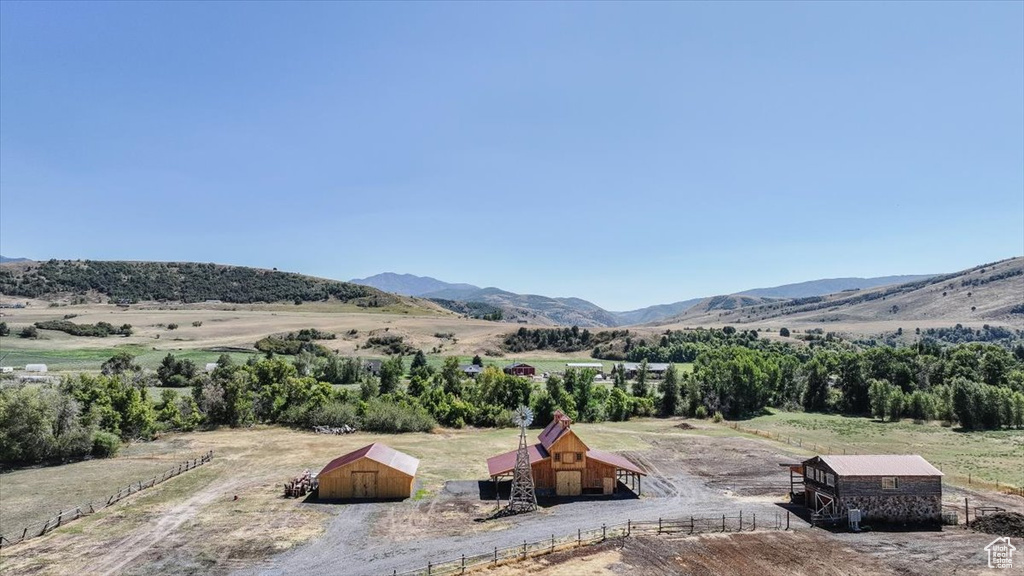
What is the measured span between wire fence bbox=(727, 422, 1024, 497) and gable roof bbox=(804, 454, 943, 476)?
10.6 m

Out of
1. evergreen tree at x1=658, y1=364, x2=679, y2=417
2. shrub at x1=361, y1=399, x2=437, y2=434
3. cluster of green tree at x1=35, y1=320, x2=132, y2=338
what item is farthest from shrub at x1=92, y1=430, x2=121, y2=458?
cluster of green tree at x1=35, y1=320, x2=132, y2=338

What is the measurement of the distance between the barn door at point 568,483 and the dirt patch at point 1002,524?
81.5 ft

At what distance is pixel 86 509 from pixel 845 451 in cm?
6635

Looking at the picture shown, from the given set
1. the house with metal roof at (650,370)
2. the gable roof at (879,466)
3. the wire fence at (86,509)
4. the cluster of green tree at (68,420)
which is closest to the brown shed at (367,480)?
the wire fence at (86,509)

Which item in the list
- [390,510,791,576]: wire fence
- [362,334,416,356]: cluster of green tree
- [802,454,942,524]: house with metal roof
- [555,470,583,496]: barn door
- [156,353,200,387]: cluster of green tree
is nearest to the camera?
[390,510,791,576]: wire fence

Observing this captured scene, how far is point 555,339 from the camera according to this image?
A: 177 meters

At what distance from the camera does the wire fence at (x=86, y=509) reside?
109ft

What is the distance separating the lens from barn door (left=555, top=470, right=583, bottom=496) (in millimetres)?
43906

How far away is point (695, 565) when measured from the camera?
28.9 metres

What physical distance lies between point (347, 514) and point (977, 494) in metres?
45.5

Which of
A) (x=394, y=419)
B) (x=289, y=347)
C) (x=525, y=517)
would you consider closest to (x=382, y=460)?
(x=525, y=517)

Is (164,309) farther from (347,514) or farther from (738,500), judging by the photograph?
(738,500)

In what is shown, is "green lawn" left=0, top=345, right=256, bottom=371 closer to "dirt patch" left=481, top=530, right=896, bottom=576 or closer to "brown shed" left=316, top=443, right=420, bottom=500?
"brown shed" left=316, top=443, right=420, bottom=500

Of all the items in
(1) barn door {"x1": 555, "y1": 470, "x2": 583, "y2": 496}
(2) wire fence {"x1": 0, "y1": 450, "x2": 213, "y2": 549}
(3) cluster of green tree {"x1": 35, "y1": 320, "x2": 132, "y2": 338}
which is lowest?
(2) wire fence {"x1": 0, "y1": 450, "x2": 213, "y2": 549}
